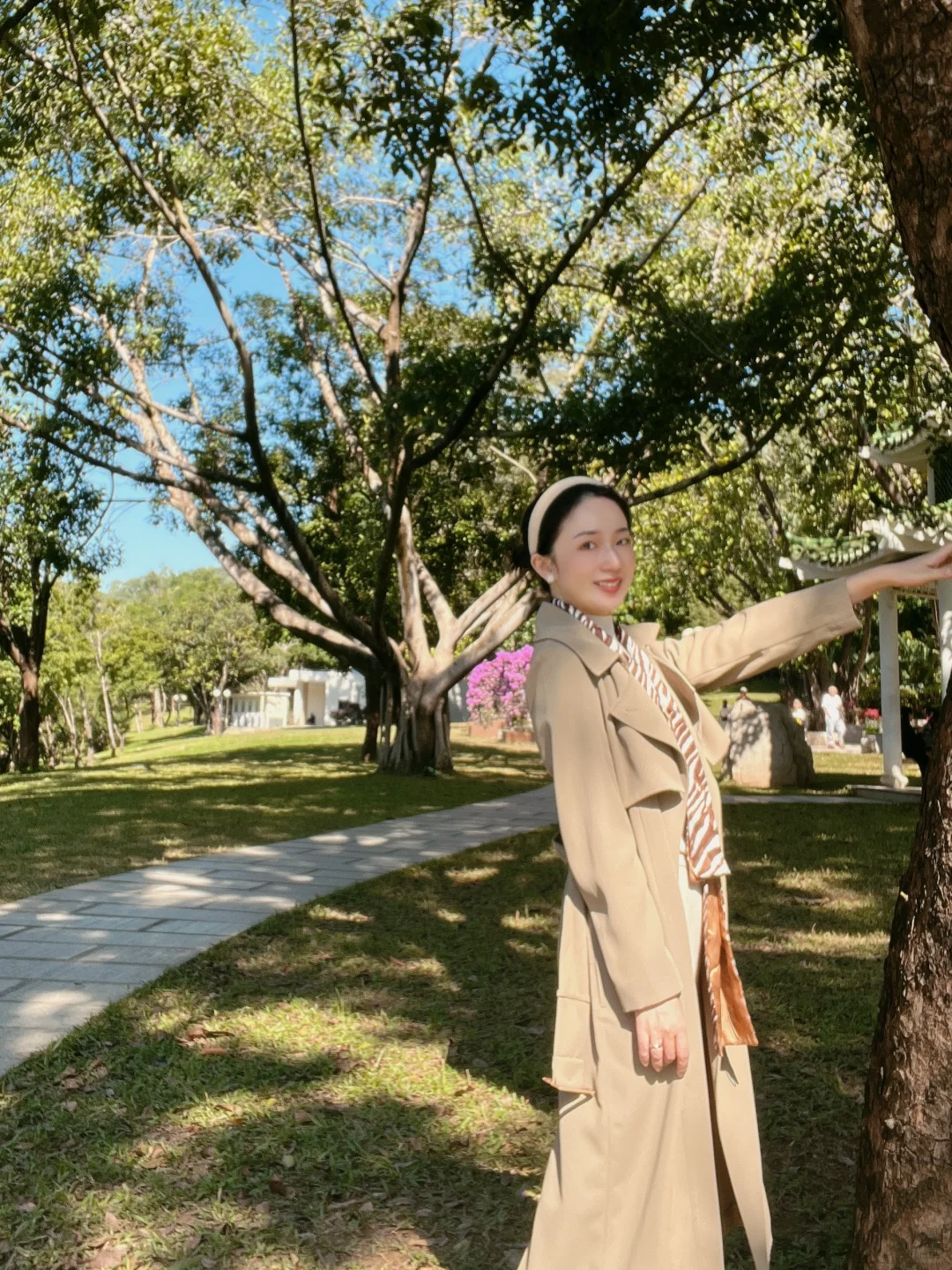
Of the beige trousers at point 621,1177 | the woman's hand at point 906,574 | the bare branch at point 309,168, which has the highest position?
the bare branch at point 309,168

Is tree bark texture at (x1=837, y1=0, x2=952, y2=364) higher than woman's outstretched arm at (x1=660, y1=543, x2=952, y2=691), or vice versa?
tree bark texture at (x1=837, y1=0, x2=952, y2=364)

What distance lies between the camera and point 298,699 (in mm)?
82562

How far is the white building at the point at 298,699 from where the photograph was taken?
73.1 m

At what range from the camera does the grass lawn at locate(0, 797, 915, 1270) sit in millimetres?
3426

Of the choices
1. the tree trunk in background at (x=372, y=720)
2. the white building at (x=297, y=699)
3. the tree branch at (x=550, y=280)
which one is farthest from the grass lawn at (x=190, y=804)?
the white building at (x=297, y=699)

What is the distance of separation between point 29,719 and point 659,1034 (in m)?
24.8

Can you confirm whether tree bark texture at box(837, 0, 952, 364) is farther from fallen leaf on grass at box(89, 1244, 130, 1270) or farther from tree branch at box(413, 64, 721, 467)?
tree branch at box(413, 64, 721, 467)

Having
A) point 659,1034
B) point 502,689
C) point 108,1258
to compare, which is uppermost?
point 502,689

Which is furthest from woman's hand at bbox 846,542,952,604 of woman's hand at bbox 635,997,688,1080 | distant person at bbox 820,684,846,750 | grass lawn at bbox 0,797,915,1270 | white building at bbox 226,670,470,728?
white building at bbox 226,670,470,728

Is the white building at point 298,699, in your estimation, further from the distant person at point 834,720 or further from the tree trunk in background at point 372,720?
the tree trunk in background at point 372,720

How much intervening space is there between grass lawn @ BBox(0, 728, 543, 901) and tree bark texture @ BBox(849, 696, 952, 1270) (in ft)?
21.0

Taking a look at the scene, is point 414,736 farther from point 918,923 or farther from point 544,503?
point 918,923

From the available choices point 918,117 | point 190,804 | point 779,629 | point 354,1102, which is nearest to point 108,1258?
point 354,1102

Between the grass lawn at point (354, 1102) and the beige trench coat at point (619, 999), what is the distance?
99 cm
